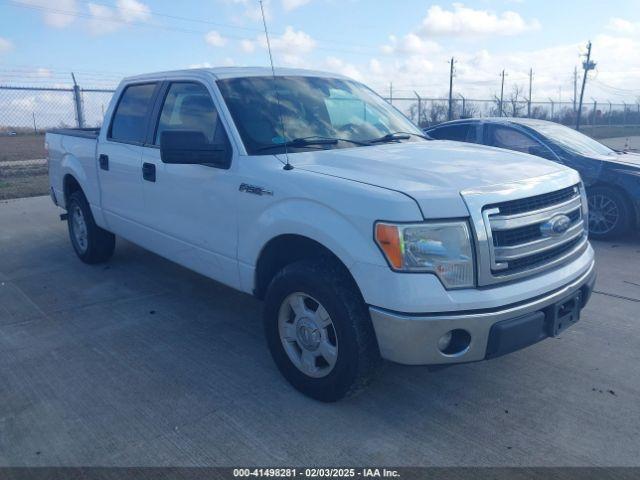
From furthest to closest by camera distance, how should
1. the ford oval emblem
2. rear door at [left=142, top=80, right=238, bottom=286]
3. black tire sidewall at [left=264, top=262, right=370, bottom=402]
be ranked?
1. rear door at [left=142, top=80, right=238, bottom=286]
2. the ford oval emblem
3. black tire sidewall at [left=264, top=262, right=370, bottom=402]

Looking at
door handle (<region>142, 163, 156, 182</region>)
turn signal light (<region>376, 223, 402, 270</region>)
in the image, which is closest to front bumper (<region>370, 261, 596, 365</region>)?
turn signal light (<region>376, 223, 402, 270</region>)

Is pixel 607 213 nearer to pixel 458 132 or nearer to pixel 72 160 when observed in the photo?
pixel 458 132

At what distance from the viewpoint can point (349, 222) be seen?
3.04 metres

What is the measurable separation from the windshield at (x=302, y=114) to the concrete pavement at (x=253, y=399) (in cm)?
153

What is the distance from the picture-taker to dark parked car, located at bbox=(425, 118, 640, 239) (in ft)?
23.8

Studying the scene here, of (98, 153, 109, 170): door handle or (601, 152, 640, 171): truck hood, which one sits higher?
(98, 153, 109, 170): door handle

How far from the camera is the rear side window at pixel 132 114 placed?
502 cm

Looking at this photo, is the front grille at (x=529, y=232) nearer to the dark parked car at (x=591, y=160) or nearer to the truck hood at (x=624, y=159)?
the dark parked car at (x=591, y=160)

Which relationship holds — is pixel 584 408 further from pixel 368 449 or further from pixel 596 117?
pixel 596 117

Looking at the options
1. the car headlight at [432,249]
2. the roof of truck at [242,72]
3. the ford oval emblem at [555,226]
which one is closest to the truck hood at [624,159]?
the roof of truck at [242,72]

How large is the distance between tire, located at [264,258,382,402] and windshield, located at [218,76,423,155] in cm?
96

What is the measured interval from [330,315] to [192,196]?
162cm

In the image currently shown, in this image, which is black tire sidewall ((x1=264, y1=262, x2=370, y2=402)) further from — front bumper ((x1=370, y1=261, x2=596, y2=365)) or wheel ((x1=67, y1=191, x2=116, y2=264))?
wheel ((x1=67, y1=191, x2=116, y2=264))

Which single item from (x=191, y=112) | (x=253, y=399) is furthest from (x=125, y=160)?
(x=253, y=399)
